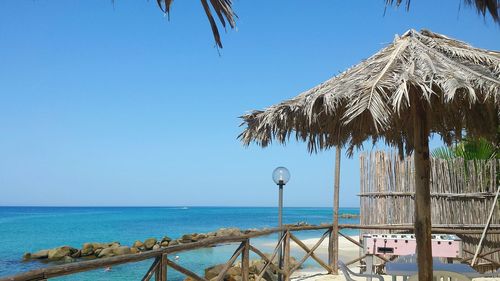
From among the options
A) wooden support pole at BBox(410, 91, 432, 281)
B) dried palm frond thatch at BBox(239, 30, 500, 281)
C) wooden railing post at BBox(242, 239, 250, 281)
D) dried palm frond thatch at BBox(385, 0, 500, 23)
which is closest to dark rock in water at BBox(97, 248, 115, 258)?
wooden railing post at BBox(242, 239, 250, 281)

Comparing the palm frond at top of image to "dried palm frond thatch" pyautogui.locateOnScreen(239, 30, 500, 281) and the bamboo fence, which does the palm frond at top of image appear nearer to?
"dried palm frond thatch" pyautogui.locateOnScreen(239, 30, 500, 281)

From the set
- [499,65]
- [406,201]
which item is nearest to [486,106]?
[499,65]

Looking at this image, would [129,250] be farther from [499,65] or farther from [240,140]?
[499,65]

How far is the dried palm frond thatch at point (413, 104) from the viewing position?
3299mm

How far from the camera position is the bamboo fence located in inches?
296

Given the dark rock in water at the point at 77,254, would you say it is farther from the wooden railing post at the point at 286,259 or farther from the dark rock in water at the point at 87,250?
the wooden railing post at the point at 286,259

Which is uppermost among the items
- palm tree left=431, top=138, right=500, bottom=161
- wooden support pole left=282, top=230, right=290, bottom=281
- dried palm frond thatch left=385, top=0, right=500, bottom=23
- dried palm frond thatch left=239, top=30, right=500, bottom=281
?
dried palm frond thatch left=385, top=0, right=500, bottom=23

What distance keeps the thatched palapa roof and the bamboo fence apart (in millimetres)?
2934

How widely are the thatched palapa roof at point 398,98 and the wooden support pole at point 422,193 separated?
8 centimetres

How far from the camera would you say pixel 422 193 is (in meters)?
3.83

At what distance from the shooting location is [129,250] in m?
20.7

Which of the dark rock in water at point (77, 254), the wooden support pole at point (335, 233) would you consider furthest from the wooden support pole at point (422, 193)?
the dark rock in water at point (77, 254)

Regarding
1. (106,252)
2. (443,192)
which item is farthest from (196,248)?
(106,252)

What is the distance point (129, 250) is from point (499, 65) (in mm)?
18934
